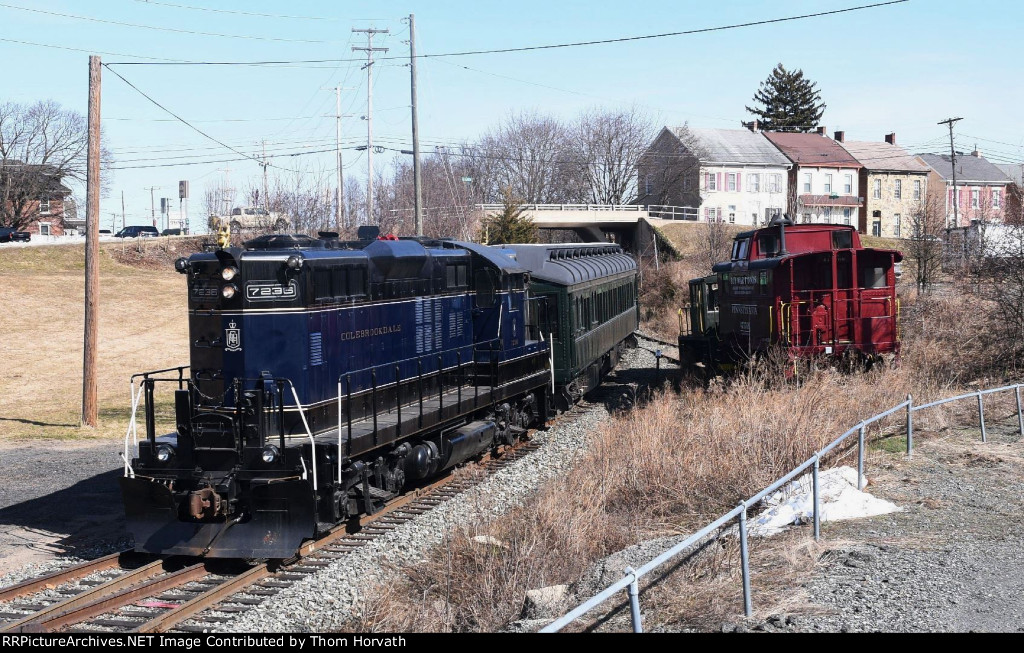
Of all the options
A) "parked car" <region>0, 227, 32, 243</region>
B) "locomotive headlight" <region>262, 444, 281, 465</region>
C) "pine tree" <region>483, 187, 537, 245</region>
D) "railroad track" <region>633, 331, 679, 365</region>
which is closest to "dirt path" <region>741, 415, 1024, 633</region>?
"locomotive headlight" <region>262, 444, 281, 465</region>

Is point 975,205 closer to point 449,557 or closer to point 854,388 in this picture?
point 854,388

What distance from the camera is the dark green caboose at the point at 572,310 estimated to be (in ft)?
60.3

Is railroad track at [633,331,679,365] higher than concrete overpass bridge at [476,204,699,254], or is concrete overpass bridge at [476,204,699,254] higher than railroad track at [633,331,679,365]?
concrete overpass bridge at [476,204,699,254]

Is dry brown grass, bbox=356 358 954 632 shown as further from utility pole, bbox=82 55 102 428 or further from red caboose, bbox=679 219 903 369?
utility pole, bbox=82 55 102 428

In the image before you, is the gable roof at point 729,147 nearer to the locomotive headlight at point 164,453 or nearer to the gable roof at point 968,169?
the gable roof at point 968,169

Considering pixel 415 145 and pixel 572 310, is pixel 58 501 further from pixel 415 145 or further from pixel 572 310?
pixel 415 145

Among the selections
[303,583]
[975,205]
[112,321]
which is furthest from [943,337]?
[975,205]

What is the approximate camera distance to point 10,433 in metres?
19.0

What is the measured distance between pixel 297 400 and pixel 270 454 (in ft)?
2.22

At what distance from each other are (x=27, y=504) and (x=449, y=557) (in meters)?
7.50

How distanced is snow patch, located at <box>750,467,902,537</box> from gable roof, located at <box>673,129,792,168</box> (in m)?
60.4

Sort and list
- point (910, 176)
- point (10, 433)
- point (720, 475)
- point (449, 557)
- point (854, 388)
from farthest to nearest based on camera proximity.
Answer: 1. point (910, 176)
2. point (10, 433)
3. point (854, 388)
4. point (720, 475)
5. point (449, 557)

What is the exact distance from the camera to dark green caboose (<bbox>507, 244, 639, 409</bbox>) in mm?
18375

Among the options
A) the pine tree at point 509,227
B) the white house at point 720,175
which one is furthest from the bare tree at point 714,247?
the white house at point 720,175
